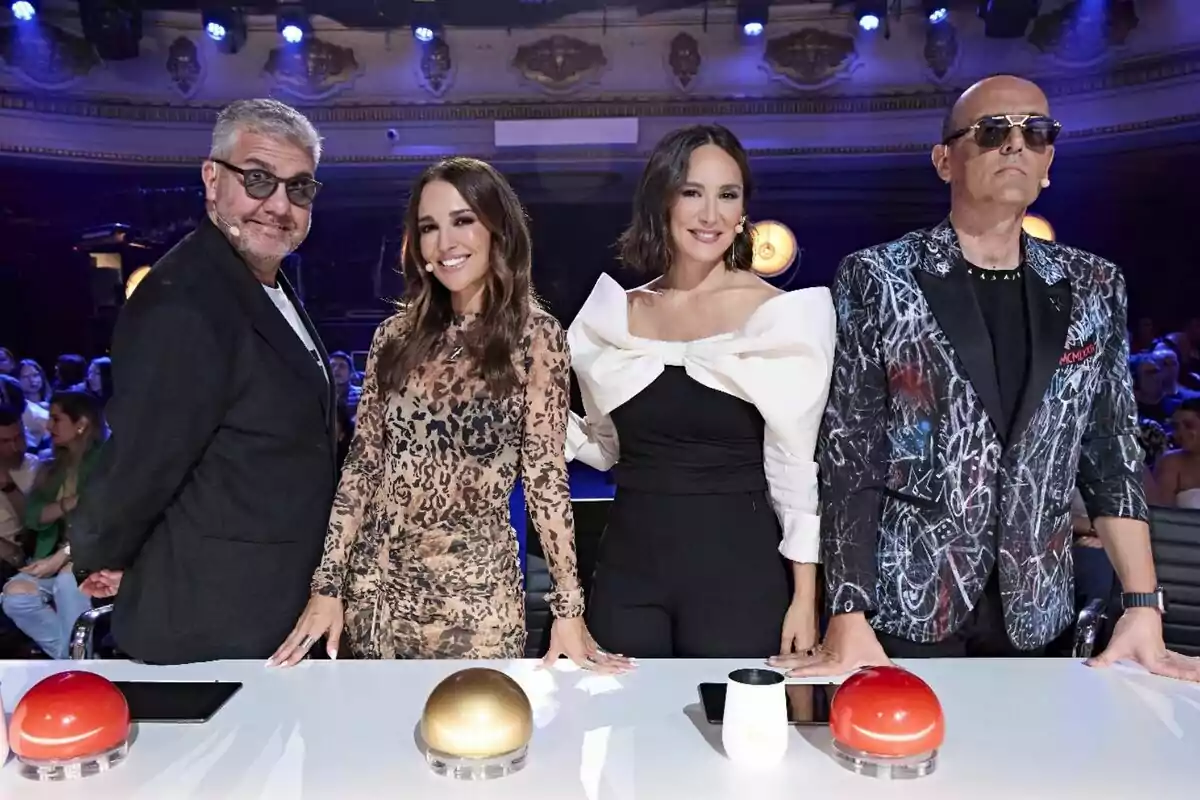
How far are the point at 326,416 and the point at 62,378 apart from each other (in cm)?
638

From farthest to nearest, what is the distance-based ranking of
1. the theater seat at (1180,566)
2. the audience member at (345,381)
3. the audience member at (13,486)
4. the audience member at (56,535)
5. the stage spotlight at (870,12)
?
the stage spotlight at (870,12) → the audience member at (345,381) → the audience member at (13,486) → the audience member at (56,535) → the theater seat at (1180,566)

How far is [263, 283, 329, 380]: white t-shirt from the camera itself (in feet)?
6.61

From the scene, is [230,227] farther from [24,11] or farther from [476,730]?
[24,11]

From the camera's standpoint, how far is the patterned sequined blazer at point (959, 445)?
168 centimetres

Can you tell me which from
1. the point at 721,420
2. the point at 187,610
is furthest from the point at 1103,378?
the point at 187,610

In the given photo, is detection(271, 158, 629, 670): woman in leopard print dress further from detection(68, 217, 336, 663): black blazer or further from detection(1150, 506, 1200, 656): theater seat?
detection(1150, 506, 1200, 656): theater seat

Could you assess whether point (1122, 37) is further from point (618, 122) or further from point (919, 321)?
point (919, 321)

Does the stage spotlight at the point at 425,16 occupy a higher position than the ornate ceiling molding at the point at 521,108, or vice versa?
the stage spotlight at the point at 425,16

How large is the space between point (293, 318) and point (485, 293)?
463 millimetres

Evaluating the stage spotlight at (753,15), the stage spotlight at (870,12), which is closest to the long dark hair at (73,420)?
the stage spotlight at (753,15)

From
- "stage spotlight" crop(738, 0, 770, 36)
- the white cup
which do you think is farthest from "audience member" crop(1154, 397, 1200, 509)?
"stage spotlight" crop(738, 0, 770, 36)

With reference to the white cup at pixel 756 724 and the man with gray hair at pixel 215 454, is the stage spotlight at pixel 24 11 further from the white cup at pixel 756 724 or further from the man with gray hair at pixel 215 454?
the white cup at pixel 756 724

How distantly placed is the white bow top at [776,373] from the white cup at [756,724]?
0.64m

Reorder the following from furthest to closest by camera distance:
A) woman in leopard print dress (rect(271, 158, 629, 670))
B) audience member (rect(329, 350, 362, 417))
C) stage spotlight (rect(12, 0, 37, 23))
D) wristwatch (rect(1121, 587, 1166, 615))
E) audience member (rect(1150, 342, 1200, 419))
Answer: stage spotlight (rect(12, 0, 37, 23)) < audience member (rect(329, 350, 362, 417)) < audience member (rect(1150, 342, 1200, 419)) < woman in leopard print dress (rect(271, 158, 629, 670)) < wristwatch (rect(1121, 587, 1166, 615))
